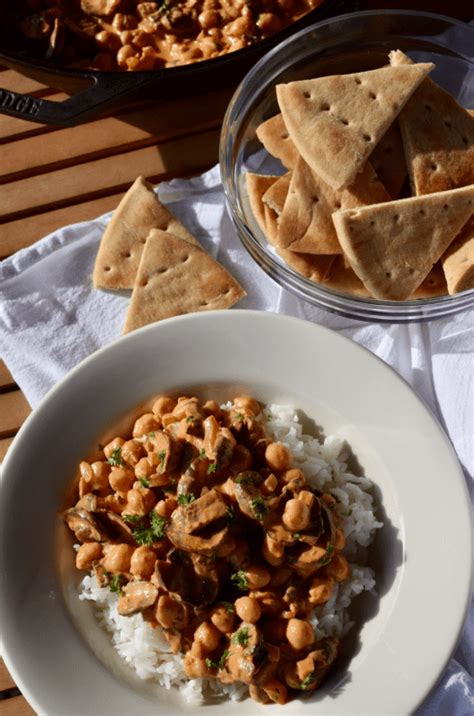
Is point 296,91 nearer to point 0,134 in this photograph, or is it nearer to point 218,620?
point 0,134

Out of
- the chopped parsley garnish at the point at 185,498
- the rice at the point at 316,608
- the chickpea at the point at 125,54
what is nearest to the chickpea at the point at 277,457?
the rice at the point at 316,608

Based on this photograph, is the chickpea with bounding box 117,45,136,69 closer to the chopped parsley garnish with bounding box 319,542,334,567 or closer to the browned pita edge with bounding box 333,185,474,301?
the browned pita edge with bounding box 333,185,474,301

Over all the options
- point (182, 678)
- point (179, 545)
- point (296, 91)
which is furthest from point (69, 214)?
point (182, 678)

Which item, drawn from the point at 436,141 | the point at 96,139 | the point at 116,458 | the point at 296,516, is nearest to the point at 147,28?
the point at 96,139

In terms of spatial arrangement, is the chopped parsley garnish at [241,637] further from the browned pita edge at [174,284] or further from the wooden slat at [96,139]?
the wooden slat at [96,139]

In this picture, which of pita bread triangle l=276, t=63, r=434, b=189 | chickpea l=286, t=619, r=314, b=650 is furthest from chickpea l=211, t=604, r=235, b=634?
pita bread triangle l=276, t=63, r=434, b=189

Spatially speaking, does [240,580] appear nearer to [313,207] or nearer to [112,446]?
[112,446]
